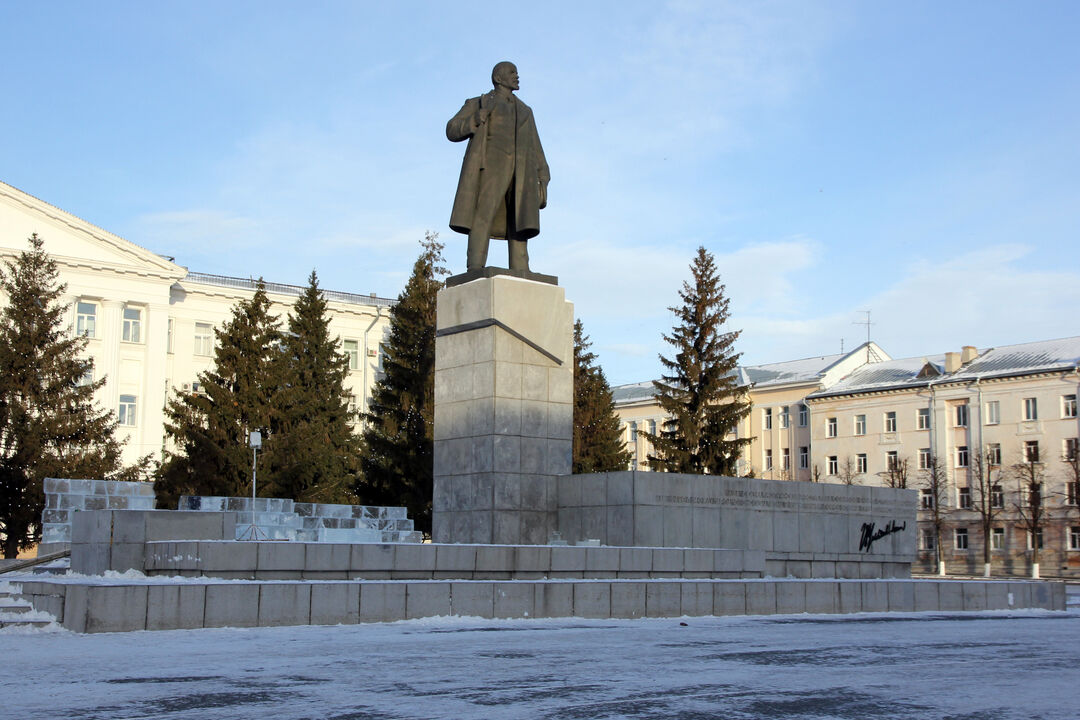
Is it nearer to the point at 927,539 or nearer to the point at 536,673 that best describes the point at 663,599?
the point at 536,673

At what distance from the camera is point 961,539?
69188 millimetres

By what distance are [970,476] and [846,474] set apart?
295 inches

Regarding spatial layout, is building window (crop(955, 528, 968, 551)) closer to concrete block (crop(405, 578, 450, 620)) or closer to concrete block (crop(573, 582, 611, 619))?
concrete block (crop(573, 582, 611, 619))

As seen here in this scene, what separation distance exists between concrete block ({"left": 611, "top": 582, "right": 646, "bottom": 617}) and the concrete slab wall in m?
0.01

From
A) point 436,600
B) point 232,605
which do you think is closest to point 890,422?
point 436,600

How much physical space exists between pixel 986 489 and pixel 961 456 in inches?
112

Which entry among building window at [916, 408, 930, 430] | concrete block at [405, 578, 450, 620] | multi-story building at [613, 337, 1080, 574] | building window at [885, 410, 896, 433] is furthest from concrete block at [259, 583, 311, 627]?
building window at [885, 410, 896, 433]

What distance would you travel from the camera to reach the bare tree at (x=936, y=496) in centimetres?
6756

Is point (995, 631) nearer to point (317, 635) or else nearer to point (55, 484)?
point (317, 635)

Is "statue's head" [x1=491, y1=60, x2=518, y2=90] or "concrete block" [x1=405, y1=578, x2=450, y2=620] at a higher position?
"statue's head" [x1=491, y1=60, x2=518, y2=90]

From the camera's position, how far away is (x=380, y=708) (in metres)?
6.81

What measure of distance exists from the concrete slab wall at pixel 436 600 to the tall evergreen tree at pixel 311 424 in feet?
95.3

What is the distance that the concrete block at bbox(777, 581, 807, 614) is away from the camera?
14141mm

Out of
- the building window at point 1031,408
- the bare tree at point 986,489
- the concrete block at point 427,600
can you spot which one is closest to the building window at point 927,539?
the bare tree at point 986,489
